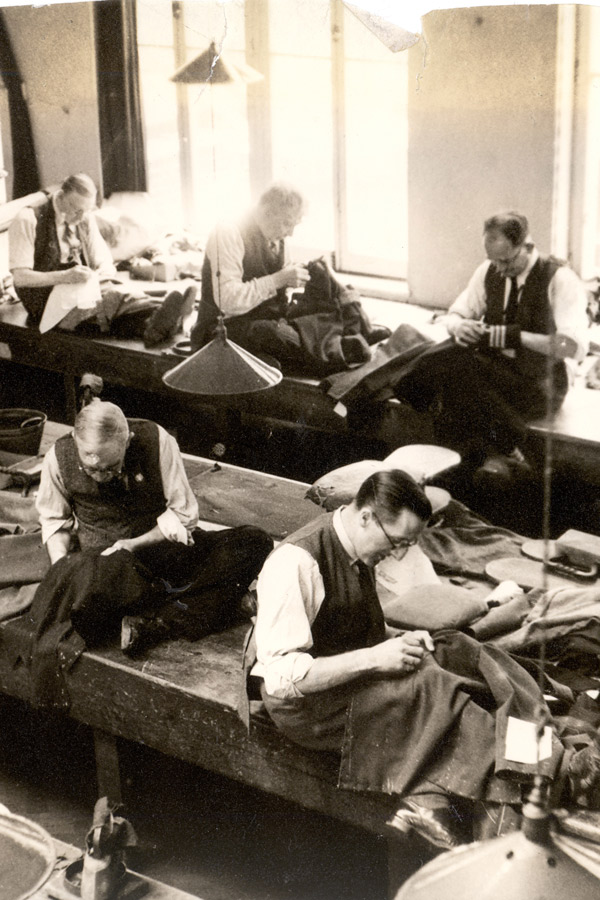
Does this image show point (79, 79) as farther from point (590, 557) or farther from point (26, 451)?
point (590, 557)

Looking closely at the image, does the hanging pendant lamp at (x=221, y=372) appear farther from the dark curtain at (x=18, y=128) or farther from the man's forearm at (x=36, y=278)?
the dark curtain at (x=18, y=128)

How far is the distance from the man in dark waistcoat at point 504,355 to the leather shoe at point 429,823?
3014 mm

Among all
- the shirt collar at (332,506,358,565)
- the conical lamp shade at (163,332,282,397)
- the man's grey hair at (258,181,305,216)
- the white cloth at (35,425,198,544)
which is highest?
the man's grey hair at (258,181,305,216)

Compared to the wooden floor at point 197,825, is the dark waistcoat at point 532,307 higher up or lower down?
higher up

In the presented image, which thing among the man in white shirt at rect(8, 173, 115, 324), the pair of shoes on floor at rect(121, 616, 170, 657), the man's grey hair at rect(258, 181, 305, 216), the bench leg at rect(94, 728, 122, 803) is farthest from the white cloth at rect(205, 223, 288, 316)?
the bench leg at rect(94, 728, 122, 803)

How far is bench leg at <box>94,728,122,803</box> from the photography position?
188 inches

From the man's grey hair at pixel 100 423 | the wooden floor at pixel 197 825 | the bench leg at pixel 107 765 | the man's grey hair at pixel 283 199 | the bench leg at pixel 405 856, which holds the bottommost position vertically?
the wooden floor at pixel 197 825

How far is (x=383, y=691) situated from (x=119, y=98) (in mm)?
6804

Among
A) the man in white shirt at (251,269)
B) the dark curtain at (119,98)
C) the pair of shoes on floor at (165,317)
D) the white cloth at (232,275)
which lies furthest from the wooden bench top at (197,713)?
the dark curtain at (119,98)

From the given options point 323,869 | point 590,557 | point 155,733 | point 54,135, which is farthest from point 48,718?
point 54,135

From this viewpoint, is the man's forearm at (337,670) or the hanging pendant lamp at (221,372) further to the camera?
the hanging pendant lamp at (221,372)

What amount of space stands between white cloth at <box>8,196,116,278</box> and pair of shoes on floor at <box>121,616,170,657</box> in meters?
3.73

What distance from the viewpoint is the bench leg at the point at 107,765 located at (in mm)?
4776

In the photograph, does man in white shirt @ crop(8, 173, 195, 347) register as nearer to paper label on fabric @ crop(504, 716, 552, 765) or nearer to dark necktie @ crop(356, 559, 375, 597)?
dark necktie @ crop(356, 559, 375, 597)
